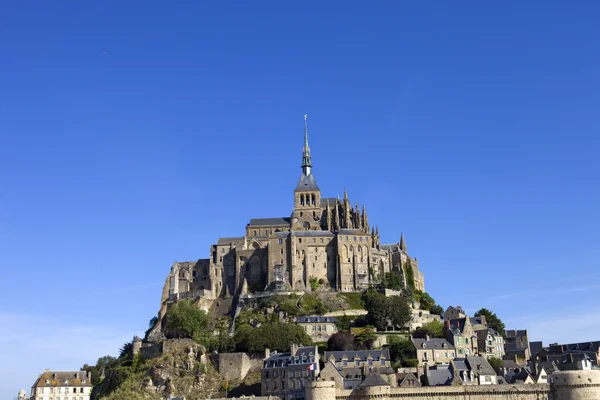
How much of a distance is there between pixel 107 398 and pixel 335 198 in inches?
1731

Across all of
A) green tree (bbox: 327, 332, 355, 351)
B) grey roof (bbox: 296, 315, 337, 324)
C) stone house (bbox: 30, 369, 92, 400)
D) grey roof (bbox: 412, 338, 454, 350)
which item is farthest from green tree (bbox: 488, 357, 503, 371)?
stone house (bbox: 30, 369, 92, 400)

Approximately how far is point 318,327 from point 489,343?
1833cm

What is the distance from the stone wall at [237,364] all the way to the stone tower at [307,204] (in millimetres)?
29487

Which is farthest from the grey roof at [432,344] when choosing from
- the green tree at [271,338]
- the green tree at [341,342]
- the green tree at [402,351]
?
the green tree at [271,338]

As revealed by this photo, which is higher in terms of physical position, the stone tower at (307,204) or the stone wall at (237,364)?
the stone tower at (307,204)

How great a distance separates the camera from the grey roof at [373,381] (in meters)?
63.3

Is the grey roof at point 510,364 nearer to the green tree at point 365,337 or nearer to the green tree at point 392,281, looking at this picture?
the green tree at point 365,337

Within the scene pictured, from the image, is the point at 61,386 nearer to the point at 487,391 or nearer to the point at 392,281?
the point at 392,281

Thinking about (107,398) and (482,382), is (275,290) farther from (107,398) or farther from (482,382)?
(482,382)

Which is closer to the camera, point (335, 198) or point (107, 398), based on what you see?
point (107, 398)

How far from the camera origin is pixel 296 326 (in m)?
79.9

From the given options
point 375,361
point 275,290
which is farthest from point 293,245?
point 375,361

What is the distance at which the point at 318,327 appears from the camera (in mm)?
83438

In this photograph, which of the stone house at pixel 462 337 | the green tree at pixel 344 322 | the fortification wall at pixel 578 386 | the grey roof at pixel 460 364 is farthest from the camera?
the green tree at pixel 344 322
